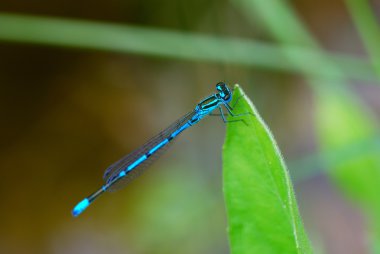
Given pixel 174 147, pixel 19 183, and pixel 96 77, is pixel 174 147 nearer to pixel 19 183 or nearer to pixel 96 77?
pixel 96 77

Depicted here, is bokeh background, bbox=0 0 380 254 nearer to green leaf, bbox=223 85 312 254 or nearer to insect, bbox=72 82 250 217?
insect, bbox=72 82 250 217

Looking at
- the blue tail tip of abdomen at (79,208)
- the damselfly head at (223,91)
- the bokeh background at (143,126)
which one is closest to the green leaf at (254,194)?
the damselfly head at (223,91)

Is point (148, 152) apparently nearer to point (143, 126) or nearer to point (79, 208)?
point (79, 208)

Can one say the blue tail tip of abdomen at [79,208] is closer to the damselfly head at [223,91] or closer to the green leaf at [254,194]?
the damselfly head at [223,91]

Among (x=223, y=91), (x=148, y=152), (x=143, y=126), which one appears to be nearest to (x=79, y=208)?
(x=148, y=152)

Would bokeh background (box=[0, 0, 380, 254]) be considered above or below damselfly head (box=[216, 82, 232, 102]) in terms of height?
above

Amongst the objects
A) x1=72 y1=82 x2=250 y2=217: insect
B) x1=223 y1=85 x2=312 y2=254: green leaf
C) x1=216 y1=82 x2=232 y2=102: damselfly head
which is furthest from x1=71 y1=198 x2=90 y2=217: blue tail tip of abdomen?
x1=223 y1=85 x2=312 y2=254: green leaf

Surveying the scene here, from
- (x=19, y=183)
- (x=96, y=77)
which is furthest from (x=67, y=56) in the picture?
(x=19, y=183)
